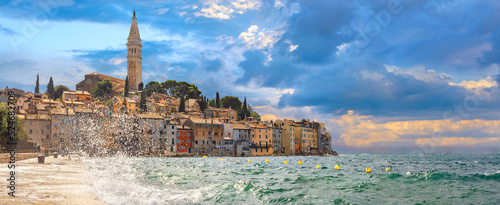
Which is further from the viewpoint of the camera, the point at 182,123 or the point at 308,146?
the point at 308,146

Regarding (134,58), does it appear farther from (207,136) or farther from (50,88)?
(207,136)

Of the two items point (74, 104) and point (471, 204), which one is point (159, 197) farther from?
point (74, 104)

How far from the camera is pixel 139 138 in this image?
4247 inches

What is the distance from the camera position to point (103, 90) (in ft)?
523

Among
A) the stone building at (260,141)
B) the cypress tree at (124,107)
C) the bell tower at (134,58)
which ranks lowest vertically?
the stone building at (260,141)

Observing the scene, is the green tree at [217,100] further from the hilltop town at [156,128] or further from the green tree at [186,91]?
the green tree at [186,91]

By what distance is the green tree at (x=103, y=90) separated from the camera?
158875 millimetres

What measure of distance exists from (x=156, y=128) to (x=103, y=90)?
62.1 metres

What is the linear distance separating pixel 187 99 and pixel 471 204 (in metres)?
143

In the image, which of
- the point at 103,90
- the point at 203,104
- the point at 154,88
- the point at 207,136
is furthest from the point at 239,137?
the point at 103,90

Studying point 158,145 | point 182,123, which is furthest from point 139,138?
point 182,123

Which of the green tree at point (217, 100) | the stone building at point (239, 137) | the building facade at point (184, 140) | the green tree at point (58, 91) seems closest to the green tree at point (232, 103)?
the green tree at point (217, 100)

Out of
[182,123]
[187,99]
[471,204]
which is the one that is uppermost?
[187,99]

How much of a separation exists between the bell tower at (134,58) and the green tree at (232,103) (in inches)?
1799
